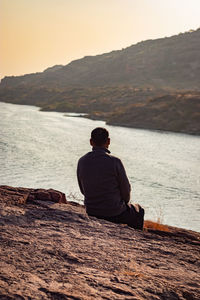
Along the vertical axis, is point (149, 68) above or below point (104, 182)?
above

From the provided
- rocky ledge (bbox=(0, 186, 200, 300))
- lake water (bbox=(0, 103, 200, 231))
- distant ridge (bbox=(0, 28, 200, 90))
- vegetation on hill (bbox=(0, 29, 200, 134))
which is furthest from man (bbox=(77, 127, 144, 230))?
distant ridge (bbox=(0, 28, 200, 90))

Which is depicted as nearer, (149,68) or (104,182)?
(104,182)

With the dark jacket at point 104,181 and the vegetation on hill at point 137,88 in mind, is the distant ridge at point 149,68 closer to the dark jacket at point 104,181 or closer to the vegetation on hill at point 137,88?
the vegetation on hill at point 137,88

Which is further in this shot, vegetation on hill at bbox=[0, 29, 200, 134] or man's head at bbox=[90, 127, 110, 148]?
vegetation on hill at bbox=[0, 29, 200, 134]

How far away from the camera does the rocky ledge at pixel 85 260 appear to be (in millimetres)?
2895

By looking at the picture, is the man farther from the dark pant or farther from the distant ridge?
the distant ridge

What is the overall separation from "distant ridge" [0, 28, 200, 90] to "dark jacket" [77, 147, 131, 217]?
401 ft

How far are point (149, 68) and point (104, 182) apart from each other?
151599 millimetres

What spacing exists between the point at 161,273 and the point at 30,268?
4.52 feet

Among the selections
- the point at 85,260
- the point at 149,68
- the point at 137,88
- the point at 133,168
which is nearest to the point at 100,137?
the point at 85,260

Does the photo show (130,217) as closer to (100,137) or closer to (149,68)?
(100,137)

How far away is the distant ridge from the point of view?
137 metres

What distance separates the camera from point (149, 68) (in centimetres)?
15062

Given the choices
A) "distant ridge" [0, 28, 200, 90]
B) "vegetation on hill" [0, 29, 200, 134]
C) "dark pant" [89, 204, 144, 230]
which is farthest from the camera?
"distant ridge" [0, 28, 200, 90]
